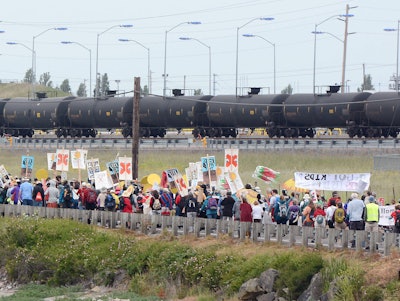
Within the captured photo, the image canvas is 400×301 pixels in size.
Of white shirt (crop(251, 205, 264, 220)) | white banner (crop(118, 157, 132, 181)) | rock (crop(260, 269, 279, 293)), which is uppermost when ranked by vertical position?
white banner (crop(118, 157, 132, 181))

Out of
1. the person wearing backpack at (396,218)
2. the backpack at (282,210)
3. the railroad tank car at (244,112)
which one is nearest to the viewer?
the person wearing backpack at (396,218)

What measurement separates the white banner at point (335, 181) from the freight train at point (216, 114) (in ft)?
109

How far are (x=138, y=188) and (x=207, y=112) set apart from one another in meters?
42.8

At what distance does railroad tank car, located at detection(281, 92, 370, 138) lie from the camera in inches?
2803

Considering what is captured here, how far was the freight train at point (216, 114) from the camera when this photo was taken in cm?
7112

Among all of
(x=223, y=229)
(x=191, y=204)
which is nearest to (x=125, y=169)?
(x=191, y=204)

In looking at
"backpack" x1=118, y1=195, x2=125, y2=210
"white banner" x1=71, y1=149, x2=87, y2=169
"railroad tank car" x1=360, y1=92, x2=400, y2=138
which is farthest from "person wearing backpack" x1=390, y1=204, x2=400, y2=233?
"railroad tank car" x1=360, y1=92, x2=400, y2=138

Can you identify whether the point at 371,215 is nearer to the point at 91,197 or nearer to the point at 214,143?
the point at 91,197

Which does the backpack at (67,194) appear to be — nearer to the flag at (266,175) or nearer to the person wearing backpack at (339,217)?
the flag at (266,175)

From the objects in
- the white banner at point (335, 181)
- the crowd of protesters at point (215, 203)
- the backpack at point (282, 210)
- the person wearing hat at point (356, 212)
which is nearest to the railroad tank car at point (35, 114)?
the crowd of protesters at point (215, 203)

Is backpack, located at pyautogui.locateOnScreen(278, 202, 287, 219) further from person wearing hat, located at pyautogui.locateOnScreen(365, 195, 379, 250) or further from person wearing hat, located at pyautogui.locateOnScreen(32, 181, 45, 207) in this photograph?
person wearing hat, located at pyautogui.locateOnScreen(32, 181, 45, 207)

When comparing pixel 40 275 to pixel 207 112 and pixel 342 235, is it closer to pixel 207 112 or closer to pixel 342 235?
pixel 342 235

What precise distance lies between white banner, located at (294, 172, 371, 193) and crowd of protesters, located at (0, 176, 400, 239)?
1.53ft

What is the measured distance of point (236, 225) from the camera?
3097 cm
